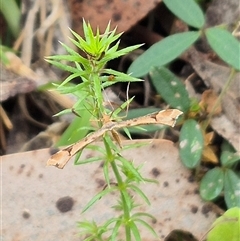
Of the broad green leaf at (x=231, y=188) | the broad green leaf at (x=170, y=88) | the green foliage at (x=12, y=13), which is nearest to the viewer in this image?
the broad green leaf at (x=231, y=188)

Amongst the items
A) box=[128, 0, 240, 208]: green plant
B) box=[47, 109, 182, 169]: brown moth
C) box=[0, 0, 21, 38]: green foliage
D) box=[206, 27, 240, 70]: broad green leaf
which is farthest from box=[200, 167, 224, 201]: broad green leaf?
box=[0, 0, 21, 38]: green foliage

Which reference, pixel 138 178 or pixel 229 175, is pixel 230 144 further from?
pixel 138 178

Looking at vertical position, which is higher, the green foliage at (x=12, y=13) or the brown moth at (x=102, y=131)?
the green foliage at (x=12, y=13)

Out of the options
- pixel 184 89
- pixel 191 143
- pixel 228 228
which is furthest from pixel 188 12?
pixel 228 228

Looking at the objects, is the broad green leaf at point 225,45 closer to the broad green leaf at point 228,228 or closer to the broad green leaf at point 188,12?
the broad green leaf at point 188,12

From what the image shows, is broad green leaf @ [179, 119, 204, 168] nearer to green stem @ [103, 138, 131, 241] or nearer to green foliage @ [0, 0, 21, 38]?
green stem @ [103, 138, 131, 241]

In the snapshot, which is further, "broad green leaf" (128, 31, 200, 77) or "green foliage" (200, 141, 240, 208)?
"broad green leaf" (128, 31, 200, 77)

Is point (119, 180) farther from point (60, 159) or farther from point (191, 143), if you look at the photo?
point (191, 143)

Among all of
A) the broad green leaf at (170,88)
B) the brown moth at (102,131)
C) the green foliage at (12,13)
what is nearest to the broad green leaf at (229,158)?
the broad green leaf at (170,88)
